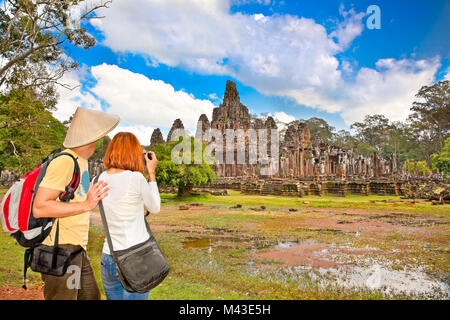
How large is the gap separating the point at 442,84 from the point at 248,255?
140ft

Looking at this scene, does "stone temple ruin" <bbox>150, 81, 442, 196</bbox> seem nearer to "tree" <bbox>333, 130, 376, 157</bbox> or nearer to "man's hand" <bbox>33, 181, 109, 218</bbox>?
"tree" <bbox>333, 130, 376, 157</bbox>

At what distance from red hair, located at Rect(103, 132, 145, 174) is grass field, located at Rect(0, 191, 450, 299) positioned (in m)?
2.70

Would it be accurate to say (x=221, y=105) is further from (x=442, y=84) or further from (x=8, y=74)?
(x=8, y=74)

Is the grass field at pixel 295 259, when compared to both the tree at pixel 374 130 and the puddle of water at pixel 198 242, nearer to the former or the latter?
the puddle of water at pixel 198 242

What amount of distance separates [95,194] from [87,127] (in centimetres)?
64

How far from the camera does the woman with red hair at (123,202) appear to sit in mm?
2041

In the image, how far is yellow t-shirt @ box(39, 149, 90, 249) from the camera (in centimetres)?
197

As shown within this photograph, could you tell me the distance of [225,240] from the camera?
26.0ft

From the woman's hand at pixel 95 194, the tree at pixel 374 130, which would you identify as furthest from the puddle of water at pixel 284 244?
the tree at pixel 374 130

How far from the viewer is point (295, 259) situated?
5992 mm

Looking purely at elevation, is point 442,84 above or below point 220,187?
above
